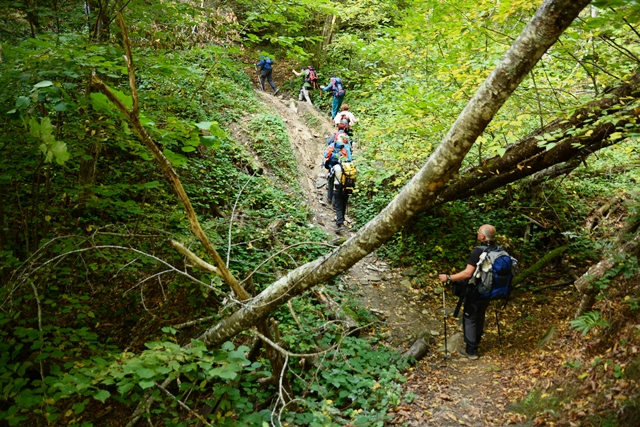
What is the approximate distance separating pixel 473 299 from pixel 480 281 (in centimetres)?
37

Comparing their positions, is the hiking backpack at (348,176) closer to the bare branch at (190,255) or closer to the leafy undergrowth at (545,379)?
the leafy undergrowth at (545,379)

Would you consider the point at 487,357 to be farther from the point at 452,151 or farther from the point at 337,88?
the point at 337,88

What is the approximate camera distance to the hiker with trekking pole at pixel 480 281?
5.59 meters

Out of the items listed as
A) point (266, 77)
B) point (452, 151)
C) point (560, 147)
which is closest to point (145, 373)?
point (452, 151)

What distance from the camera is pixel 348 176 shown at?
9039mm

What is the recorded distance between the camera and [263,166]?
34.1 feet

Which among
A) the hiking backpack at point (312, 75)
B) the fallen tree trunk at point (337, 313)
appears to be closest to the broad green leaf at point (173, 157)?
the fallen tree trunk at point (337, 313)

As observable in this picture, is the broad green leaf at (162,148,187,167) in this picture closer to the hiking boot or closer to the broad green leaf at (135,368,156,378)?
the broad green leaf at (135,368,156,378)

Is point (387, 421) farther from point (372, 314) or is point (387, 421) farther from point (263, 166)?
point (263, 166)

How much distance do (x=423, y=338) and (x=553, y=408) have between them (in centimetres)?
240

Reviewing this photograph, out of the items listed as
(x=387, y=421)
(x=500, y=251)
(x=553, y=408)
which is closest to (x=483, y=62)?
(x=500, y=251)

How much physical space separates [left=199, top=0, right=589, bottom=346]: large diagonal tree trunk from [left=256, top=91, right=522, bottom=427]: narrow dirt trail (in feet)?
7.61

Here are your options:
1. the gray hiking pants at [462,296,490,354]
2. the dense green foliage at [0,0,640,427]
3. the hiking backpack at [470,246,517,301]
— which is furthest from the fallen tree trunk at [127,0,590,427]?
the gray hiking pants at [462,296,490,354]

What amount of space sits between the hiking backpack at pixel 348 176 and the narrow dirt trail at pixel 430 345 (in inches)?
50.9
